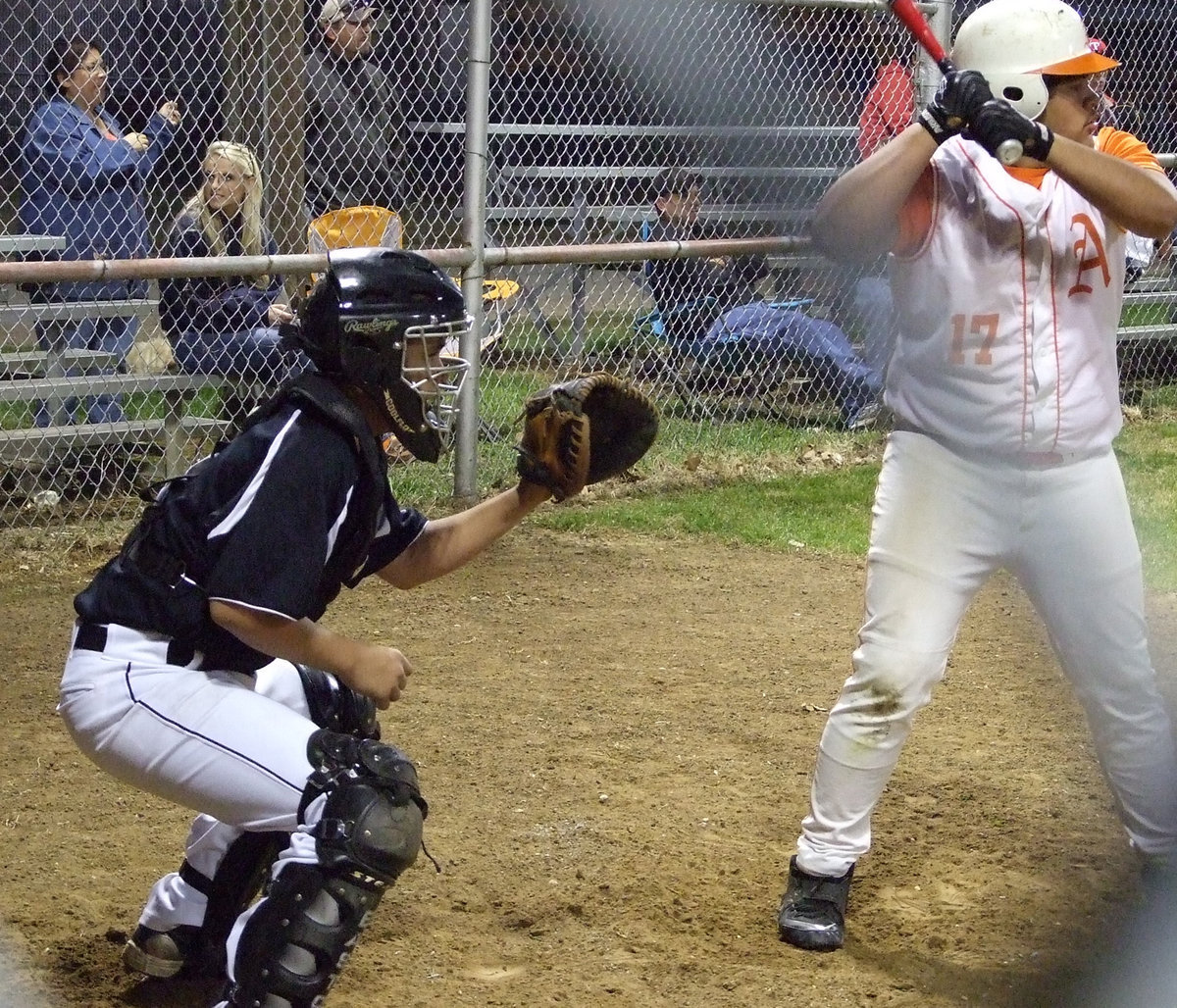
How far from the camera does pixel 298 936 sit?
93.5 inches

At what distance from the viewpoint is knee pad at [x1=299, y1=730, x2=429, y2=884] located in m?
2.42

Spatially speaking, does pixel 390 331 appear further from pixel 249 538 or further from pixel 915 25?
pixel 915 25

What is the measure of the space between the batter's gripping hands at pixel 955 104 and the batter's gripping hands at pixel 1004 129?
17 millimetres

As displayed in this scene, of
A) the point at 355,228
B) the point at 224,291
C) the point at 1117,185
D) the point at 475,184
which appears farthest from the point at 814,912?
the point at 355,228

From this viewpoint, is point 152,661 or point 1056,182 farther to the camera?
point 1056,182

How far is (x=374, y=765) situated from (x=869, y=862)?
57.1 inches

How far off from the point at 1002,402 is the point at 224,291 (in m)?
4.08

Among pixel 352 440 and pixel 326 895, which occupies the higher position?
pixel 352 440

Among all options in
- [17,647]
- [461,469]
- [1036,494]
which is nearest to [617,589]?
[461,469]

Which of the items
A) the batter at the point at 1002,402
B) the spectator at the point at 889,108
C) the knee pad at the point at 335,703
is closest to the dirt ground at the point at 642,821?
the batter at the point at 1002,402

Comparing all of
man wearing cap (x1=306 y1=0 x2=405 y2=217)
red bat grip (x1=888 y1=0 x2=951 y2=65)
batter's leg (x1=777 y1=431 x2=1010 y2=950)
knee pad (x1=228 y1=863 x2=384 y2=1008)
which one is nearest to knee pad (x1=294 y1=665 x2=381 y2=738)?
knee pad (x1=228 y1=863 x2=384 y2=1008)

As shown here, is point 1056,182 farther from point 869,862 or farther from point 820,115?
point 820,115

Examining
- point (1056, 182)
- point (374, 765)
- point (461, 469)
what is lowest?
point (461, 469)

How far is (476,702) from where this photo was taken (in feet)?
14.9
